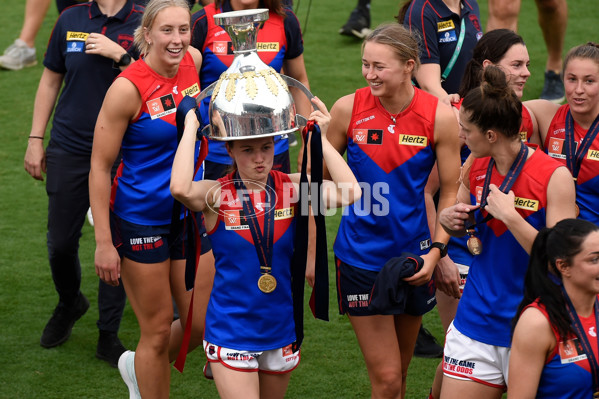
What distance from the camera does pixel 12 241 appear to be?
723cm

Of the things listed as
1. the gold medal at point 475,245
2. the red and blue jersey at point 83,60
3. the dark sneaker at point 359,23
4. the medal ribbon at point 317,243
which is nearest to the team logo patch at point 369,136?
the medal ribbon at point 317,243

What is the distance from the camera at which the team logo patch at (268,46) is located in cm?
533

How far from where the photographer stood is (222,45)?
5301 millimetres

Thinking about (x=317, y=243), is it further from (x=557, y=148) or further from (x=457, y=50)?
(x=457, y=50)

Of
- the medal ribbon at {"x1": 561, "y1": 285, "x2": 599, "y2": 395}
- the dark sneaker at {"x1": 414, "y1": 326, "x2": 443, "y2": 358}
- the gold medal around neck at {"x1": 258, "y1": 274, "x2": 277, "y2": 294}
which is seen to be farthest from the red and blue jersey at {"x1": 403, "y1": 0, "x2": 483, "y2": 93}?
the medal ribbon at {"x1": 561, "y1": 285, "x2": 599, "y2": 395}

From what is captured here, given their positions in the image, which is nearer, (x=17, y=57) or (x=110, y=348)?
(x=110, y=348)

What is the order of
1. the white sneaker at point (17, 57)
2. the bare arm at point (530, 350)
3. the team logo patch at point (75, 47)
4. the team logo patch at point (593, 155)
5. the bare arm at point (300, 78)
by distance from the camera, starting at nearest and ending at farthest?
the bare arm at point (530, 350)
the team logo patch at point (593, 155)
the team logo patch at point (75, 47)
the bare arm at point (300, 78)
the white sneaker at point (17, 57)

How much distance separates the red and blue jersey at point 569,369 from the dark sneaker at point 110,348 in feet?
9.68

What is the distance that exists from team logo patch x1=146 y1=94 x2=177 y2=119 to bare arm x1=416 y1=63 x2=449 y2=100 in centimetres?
144

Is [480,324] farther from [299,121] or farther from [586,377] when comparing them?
[299,121]

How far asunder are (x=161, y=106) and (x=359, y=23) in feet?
22.6

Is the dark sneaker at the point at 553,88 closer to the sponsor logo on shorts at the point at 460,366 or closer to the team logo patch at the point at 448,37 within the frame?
the team logo patch at the point at 448,37

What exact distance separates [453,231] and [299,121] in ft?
2.61

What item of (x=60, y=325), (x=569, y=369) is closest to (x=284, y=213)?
(x=569, y=369)
